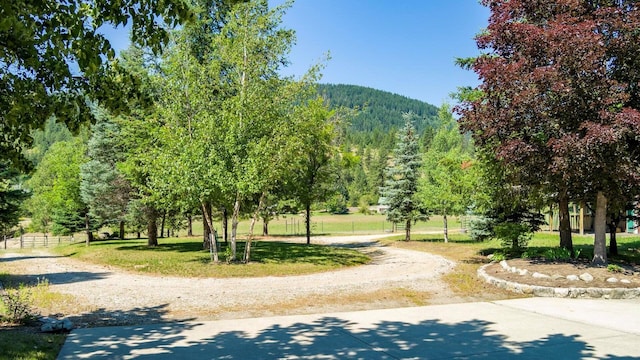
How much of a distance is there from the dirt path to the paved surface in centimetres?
112

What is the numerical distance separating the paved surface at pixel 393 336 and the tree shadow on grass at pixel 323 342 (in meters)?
0.01

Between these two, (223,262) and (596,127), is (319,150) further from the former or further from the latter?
(596,127)

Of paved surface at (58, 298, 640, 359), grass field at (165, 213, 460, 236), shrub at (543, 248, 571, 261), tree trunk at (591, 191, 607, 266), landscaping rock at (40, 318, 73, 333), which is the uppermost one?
tree trunk at (591, 191, 607, 266)

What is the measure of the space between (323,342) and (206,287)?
582cm

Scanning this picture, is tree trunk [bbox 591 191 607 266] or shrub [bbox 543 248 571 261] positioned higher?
tree trunk [bbox 591 191 607 266]

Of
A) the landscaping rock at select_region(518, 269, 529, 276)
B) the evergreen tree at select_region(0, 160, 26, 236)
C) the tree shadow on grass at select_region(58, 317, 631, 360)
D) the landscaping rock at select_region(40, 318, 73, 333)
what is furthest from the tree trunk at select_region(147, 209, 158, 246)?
the landscaping rock at select_region(518, 269, 529, 276)

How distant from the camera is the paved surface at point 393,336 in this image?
5961 mm

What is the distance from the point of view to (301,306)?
931 centimetres

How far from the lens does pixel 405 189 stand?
27875 mm

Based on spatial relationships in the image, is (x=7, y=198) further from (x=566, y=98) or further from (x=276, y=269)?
(x=566, y=98)

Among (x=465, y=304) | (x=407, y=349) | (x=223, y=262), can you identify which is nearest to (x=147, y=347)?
(x=407, y=349)

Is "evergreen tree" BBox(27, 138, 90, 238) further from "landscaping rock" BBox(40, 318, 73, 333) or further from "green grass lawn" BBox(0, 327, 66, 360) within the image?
"green grass lawn" BBox(0, 327, 66, 360)

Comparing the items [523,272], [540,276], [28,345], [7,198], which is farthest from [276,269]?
[7,198]

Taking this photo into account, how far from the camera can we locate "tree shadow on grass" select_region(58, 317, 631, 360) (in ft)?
19.5
